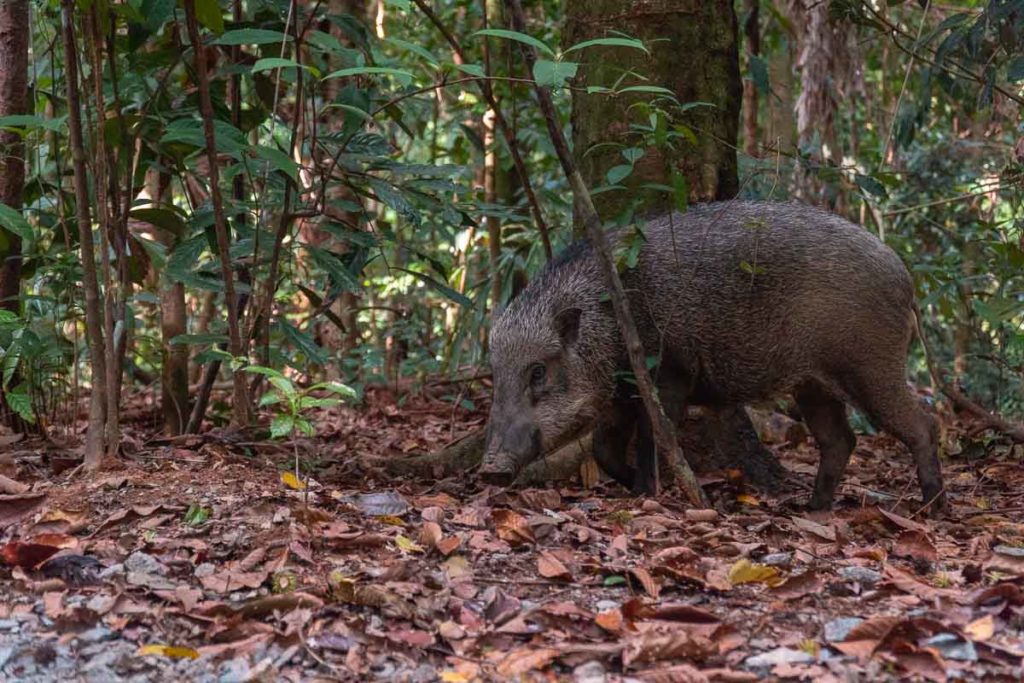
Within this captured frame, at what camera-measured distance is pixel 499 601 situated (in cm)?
338

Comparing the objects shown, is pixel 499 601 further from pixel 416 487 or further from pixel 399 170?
pixel 399 170

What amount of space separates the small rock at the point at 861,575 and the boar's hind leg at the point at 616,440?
5.91ft

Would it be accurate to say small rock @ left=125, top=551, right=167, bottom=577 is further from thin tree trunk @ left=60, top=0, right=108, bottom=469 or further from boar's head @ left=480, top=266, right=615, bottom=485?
boar's head @ left=480, top=266, right=615, bottom=485

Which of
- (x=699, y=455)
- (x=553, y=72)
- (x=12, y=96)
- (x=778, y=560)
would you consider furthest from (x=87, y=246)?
(x=699, y=455)

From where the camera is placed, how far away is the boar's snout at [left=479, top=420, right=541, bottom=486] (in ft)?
16.6

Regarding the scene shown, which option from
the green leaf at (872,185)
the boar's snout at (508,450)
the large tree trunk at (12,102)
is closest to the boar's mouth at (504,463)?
the boar's snout at (508,450)

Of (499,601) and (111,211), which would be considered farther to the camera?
(111,211)

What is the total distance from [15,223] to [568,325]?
2400mm

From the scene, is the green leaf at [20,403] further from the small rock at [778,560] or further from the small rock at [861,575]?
the small rock at [861,575]

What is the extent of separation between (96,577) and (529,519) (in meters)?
1.53

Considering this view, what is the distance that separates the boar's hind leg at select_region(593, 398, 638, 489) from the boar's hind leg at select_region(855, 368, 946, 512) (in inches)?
43.0

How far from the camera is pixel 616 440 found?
5645 mm

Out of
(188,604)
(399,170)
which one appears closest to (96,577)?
(188,604)

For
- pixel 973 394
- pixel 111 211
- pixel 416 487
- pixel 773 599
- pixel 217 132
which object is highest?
pixel 217 132
